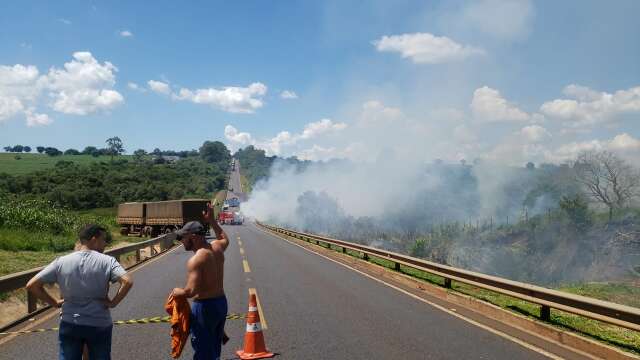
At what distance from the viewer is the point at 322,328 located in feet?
27.3

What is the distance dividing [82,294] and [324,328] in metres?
4.79

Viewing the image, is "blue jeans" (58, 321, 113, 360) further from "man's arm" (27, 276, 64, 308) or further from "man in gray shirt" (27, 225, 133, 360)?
"man's arm" (27, 276, 64, 308)

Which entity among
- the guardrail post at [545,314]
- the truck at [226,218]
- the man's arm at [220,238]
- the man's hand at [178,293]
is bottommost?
the truck at [226,218]

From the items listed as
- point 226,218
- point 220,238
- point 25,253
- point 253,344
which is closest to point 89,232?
point 220,238

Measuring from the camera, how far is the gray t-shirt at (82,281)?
418 centimetres

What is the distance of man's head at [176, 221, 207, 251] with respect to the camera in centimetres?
486

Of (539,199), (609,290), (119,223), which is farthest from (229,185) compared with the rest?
(609,290)

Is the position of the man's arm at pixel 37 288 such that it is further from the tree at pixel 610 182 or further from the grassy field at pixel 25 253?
the tree at pixel 610 182

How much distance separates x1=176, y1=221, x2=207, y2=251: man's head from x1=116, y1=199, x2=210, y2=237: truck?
89.4ft

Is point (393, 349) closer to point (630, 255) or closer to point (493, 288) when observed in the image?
point (493, 288)

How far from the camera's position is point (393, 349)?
7.04 meters

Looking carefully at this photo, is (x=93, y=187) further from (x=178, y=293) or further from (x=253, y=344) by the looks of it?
(x=178, y=293)

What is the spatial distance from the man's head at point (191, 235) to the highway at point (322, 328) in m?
2.33

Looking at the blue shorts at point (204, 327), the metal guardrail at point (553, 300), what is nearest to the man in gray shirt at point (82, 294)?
the blue shorts at point (204, 327)
